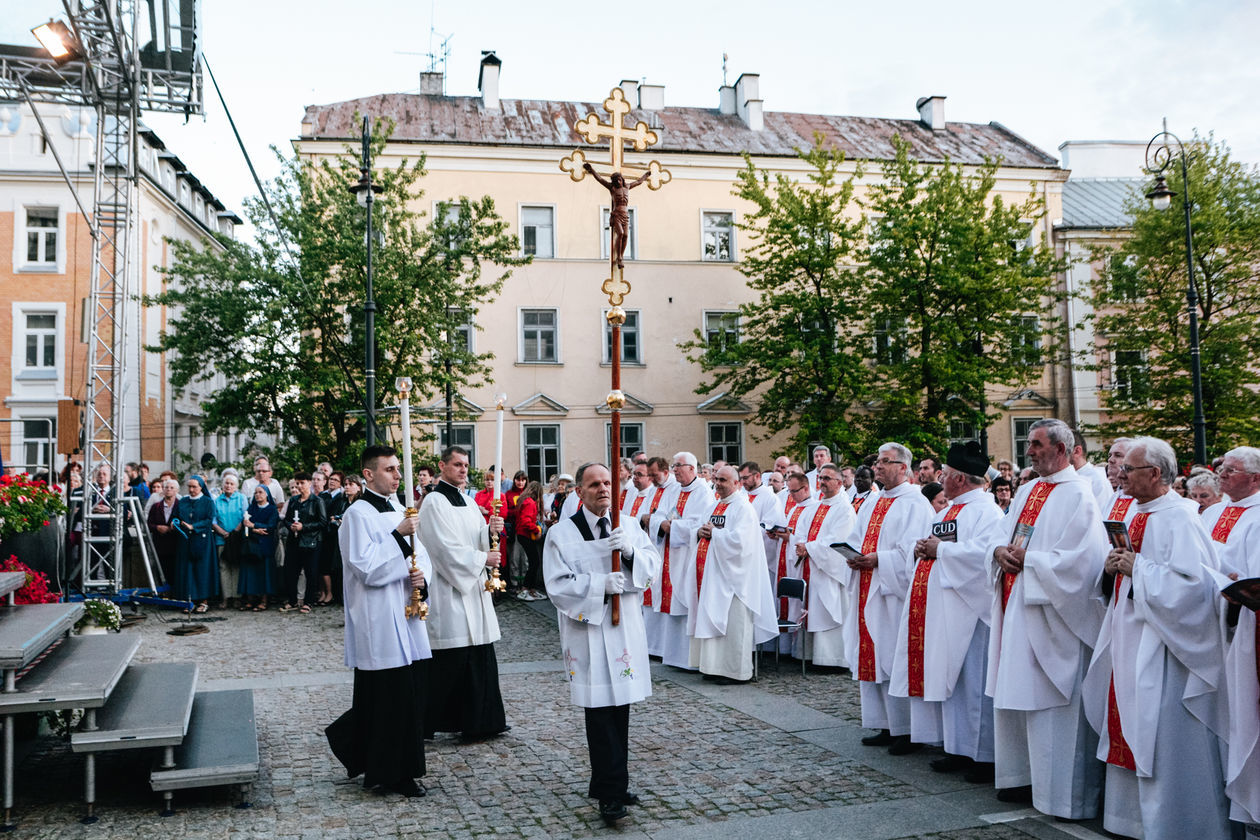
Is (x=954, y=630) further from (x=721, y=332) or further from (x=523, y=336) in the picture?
(x=523, y=336)

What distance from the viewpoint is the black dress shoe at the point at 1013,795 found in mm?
6207

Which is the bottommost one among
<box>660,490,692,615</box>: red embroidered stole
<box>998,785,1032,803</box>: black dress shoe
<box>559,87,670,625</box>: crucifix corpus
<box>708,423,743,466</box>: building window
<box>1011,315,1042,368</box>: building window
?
<box>998,785,1032,803</box>: black dress shoe

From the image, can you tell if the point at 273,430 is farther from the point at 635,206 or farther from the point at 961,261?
the point at 961,261

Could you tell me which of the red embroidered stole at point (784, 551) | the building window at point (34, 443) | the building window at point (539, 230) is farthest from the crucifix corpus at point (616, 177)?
the building window at point (34, 443)

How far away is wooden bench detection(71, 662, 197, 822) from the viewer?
5941 mm

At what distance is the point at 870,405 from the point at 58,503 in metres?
26.6

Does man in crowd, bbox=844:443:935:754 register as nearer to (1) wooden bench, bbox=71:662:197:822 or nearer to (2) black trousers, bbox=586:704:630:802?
(2) black trousers, bbox=586:704:630:802

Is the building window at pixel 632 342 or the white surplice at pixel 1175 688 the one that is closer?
the white surplice at pixel 1175 688

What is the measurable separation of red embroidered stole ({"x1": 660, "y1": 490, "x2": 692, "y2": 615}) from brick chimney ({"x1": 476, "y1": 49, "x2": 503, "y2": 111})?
25.3 metres

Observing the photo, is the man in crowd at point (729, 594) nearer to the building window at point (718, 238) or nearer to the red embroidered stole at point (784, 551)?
the red embroidered stole at point (784, 551)

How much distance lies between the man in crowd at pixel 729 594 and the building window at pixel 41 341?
1070 inches

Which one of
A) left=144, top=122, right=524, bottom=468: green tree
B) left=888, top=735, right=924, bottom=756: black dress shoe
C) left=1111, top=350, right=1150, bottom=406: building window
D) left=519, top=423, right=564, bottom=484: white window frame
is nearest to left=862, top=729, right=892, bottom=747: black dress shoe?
left=888, top=735, right=924, bottom=756: black dress shoe

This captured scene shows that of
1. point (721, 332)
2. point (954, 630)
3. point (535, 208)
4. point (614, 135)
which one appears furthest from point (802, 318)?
point (614, 135)

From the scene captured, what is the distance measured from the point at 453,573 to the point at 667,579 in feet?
13.1
